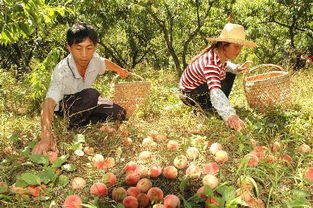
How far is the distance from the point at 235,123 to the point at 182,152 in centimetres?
54

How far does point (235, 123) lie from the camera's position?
2811mm

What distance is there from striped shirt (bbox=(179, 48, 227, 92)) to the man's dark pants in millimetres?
834

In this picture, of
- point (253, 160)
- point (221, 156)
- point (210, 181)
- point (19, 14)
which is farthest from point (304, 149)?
point (19, 14)

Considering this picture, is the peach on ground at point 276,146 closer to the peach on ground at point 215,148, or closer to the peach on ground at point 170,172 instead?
the peach on ground at point 215,148

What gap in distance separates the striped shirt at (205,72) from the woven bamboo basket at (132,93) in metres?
0.43

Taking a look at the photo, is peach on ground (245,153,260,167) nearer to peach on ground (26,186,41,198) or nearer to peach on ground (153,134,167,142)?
peach on ground (153,134,167,142)

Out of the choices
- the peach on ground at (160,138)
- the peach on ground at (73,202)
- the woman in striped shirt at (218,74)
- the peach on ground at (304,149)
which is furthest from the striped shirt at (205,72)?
the peach on ground at (73,202)

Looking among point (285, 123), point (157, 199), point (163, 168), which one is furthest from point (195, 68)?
point (157, 199)

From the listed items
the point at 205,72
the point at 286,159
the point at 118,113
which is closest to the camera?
the point at 286,159

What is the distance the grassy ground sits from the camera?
206 cm

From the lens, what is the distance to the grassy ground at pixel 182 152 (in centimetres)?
206

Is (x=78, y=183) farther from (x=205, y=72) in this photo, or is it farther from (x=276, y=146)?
(x=205, y=72)

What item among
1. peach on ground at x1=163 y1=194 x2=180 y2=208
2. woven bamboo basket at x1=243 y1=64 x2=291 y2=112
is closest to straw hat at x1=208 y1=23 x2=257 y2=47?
woven bamboo basket at x1=243 y1=64 x2=291 y2=112

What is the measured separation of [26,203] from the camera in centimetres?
203
